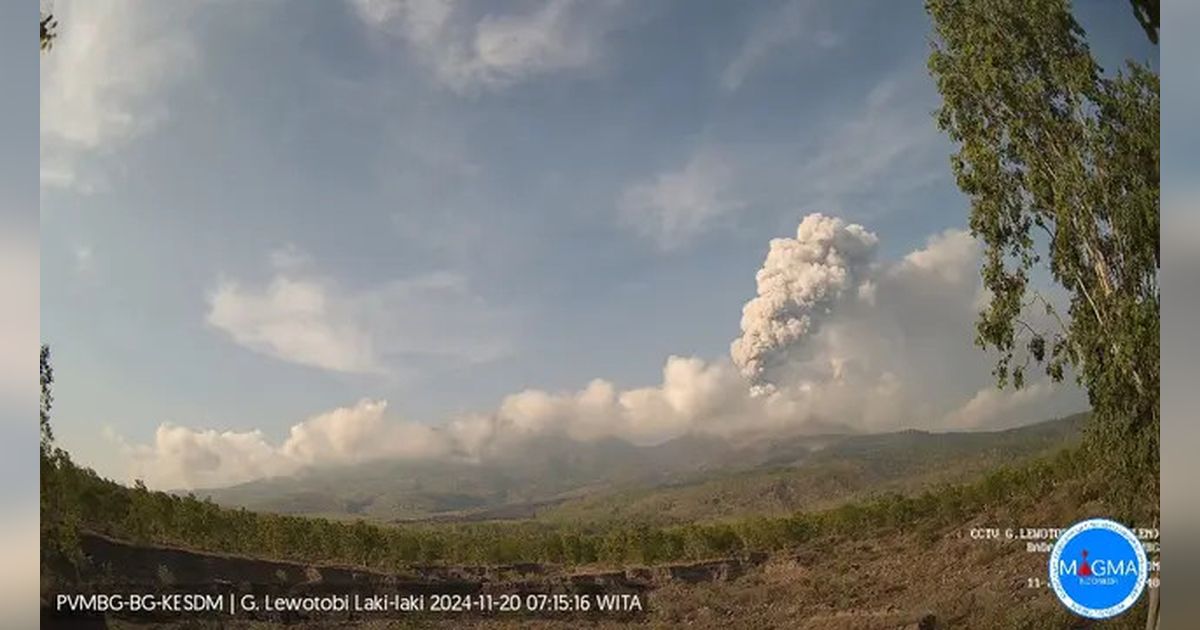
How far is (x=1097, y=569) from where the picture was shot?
19.1 feet

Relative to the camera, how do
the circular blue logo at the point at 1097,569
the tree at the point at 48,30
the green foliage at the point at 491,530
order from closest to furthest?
the circular blue logo at the point at 1097,569
the green foliage at the point at 491,530
the tree at the point at 48,30

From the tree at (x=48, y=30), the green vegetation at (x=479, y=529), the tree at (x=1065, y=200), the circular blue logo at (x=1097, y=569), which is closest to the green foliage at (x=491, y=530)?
the green vegetation at (x=479, y=529)

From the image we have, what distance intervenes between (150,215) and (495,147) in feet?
6.56

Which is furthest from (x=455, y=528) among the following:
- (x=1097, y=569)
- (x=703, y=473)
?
(x=1097, y=569)

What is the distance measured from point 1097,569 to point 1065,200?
200 cm

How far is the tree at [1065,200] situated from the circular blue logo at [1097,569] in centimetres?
39

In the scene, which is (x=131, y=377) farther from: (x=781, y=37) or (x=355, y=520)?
(x=781, y=37)

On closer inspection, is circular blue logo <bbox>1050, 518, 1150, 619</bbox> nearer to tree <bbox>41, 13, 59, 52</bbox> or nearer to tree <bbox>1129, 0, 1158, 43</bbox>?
tree <bbox>1129, 0, 1158, 43</bbox>

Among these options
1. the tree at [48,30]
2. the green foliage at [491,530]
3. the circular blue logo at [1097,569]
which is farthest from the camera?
the tree at [48,30]

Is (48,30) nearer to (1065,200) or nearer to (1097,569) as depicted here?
(1065,200)

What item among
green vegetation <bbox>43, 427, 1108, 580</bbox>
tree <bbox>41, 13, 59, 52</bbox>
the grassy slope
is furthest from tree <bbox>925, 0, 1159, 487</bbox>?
tree <bbox>41, 13, 59, 52</bbox>

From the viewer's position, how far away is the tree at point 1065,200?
5.89m

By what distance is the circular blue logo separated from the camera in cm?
582

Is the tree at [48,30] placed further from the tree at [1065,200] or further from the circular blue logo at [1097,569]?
the circular blue logo at [1097,569]
